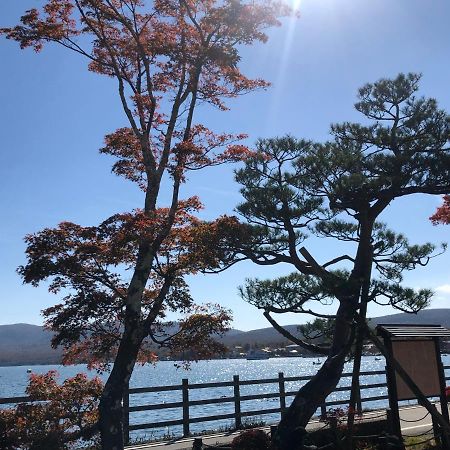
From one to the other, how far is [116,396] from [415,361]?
206 inches

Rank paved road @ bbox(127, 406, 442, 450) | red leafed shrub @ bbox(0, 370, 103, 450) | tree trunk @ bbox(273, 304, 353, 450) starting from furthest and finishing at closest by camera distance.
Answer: paved road @ bbox(127, 406, 442, 450) → tree trunk @ bbox(273, 304, 353, 450) → red leafed shrub @ bbox(0, 370, 103, 450)

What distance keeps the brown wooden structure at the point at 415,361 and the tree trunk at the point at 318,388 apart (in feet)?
2.37

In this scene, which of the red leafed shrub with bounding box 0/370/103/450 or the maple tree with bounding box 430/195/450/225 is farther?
the maple tree with bounding box 430/195/450/225

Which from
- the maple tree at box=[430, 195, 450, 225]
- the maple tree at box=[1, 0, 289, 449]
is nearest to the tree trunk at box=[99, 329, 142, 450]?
the maple tree at box=[1, 0, 289, 449]

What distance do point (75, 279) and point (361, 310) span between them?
422 cm

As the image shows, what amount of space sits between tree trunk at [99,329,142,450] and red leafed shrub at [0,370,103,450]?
1.10 ft

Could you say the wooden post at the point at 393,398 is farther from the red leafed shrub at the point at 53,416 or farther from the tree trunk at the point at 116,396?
the red leafed shrub at the point at 53,416

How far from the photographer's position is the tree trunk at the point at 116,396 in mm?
7758

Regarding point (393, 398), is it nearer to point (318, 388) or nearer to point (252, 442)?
point (318, 388)

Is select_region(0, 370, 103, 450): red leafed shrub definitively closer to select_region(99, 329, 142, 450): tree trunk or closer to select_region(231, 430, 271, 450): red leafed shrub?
select_region(99, 329, 142, 450): tree trunk

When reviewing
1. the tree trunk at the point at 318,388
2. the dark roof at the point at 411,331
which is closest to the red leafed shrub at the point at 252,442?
the tree trunk at the point at 318,388

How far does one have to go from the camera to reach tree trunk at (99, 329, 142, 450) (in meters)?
7.76

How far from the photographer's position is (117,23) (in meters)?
10.1

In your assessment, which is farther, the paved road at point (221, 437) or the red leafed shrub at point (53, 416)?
the paved road at point (221, 437)
